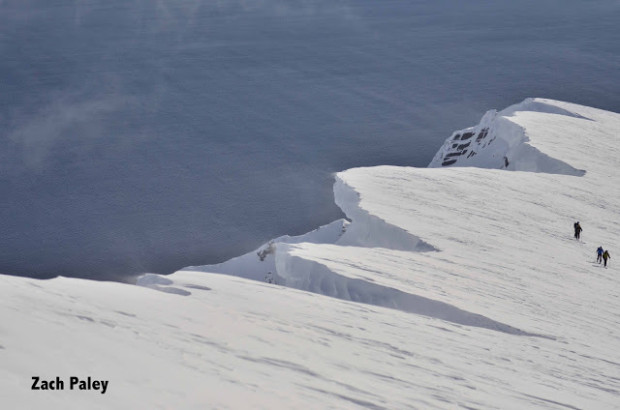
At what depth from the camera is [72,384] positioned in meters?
16.4

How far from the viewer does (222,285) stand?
31.0 metres

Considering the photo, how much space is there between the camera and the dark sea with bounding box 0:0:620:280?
65.4 m

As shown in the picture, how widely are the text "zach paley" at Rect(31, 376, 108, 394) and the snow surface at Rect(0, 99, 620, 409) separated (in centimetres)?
20

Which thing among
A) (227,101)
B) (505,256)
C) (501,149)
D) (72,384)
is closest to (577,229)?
(505,256)

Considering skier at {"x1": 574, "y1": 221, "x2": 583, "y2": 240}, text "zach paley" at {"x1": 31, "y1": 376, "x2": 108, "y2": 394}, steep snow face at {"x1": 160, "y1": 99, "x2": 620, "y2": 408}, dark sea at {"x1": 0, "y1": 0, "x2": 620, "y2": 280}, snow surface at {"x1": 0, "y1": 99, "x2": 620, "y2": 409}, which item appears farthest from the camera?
dark sea at {"x1": 0, "y1": 0, "x2": 620, "y2": 280}

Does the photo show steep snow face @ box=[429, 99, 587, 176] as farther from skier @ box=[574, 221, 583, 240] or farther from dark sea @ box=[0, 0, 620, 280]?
skier @ box=[574, 221, 583, 240]

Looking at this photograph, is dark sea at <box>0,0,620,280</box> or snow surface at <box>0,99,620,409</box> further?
dark sea at <box>0,0,620,280</box>

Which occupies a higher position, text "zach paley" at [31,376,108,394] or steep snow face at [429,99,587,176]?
text "zach paley" at [31,376,108,394]

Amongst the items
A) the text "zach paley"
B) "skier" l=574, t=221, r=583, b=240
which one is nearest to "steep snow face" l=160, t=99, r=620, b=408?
"skier" l=574, t=221, r=583, b=240

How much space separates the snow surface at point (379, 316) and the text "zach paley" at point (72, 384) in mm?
196

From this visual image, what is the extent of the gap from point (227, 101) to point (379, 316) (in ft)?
231

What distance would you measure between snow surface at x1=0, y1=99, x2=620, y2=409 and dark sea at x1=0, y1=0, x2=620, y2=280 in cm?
1881

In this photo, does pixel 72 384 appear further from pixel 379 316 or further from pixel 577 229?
pixel 577 229

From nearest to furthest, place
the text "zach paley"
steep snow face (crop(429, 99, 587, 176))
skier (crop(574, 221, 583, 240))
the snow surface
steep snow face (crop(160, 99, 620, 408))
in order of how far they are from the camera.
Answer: the text "zach paley", the snow surface, steep snow face (crop(160, 99, 620, 408)), skier (crop(574, 221, 583, 240)), steep snow face (crop(429, 99, 587, 176))
